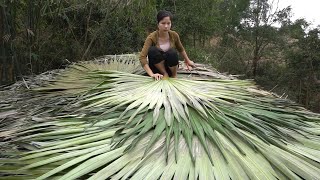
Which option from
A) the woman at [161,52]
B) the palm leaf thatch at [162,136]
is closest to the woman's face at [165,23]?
the woman at [161,52]

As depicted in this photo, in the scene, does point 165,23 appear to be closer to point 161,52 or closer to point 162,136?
point 161,52

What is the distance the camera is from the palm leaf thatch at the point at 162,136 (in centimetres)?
160

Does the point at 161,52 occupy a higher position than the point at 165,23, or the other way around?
the point at 165,23

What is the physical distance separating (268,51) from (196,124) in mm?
15641

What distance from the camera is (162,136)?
1.87 m

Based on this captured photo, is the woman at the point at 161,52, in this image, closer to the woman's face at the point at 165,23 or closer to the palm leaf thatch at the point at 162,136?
the woman's face at the point at 165,23

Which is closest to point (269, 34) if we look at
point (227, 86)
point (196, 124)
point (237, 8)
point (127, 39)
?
point (237, 8)

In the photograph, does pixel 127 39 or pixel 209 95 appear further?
pixel 127 39

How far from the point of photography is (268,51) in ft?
55.3

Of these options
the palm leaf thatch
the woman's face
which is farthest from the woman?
the palm leaf thatch

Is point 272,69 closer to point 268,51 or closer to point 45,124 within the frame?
point 268,51

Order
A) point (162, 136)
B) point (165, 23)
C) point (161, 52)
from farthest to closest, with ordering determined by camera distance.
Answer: point (161, 52) < point (165, 23) < point (162, 136)

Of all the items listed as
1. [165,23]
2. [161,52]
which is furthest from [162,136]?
[161,52]

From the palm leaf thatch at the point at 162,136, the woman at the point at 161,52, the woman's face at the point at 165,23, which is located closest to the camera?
the palm leaf thatch at the point at 162,136
